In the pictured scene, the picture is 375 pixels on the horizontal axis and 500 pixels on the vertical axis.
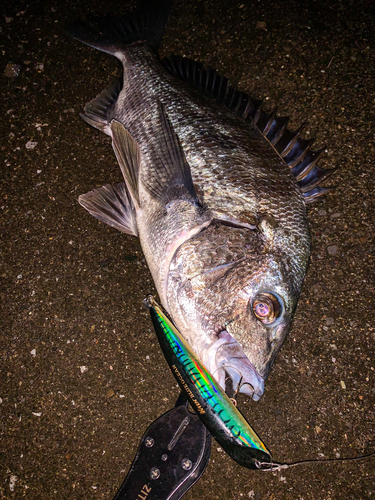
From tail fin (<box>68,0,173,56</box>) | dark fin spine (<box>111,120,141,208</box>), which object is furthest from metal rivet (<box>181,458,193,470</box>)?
tail fin (<box>68,0,173,56</box>)

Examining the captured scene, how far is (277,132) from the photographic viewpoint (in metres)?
2.16

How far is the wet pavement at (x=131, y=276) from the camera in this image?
223cm

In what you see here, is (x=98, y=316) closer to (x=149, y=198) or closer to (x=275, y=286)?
(x=149, y=198)

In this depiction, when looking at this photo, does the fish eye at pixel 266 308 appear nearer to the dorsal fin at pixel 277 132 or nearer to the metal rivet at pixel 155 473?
the dorsal fin at pixel 277 132

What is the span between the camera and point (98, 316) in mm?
2402

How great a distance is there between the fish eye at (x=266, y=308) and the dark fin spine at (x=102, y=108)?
1661mm

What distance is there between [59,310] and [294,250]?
1.64m

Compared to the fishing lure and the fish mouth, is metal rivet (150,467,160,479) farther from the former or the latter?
the fish mouth

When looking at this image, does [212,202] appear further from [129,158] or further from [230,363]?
[230,363]

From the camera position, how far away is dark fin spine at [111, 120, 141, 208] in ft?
7.00

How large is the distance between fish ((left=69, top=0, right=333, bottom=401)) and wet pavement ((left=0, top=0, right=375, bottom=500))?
1.29ft

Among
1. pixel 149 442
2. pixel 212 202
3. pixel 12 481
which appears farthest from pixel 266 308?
pixel 12 481

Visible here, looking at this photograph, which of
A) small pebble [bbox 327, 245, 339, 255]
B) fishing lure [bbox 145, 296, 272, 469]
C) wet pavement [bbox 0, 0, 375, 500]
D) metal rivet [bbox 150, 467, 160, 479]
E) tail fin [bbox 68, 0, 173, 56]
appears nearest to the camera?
fishing lure [bbox 145, 296, 272, 469]

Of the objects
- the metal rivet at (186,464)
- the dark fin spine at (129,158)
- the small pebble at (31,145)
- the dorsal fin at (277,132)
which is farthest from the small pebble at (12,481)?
the dorsal fin at (277,132)
